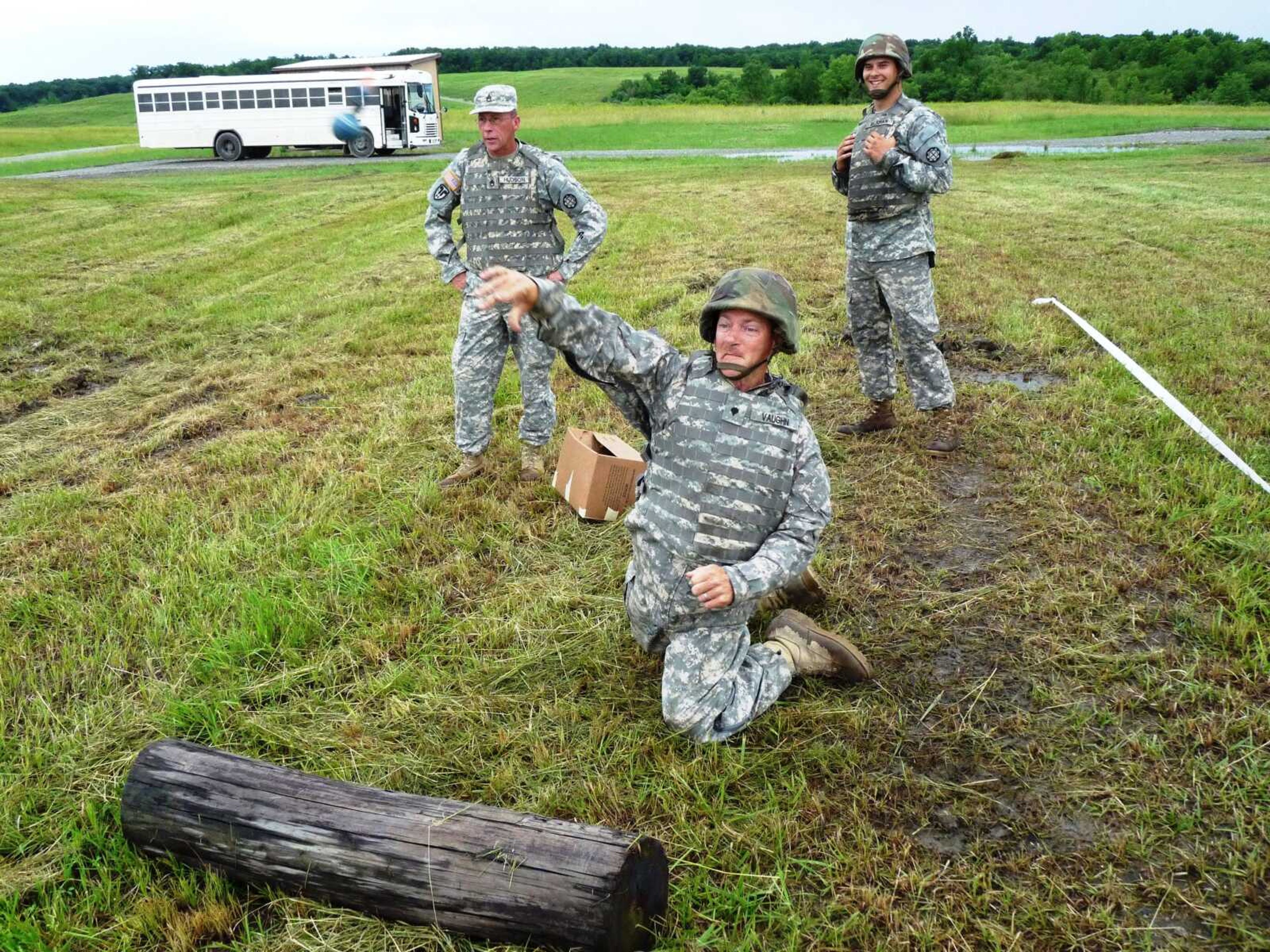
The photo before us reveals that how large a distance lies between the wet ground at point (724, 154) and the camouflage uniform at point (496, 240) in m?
23.7

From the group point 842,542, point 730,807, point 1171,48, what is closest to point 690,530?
point 730,807

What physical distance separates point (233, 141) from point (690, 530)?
34.3m

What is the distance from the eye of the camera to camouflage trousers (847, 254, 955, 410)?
5.69 meters

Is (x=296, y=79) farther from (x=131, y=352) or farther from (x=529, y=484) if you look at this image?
(x=529, y=484)

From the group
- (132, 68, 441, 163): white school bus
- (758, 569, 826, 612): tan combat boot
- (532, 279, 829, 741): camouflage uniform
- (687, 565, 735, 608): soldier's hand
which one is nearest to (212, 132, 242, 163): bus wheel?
(132, 68, 441, 163): white school bus

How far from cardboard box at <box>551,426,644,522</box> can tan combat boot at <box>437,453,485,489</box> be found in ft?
2.09

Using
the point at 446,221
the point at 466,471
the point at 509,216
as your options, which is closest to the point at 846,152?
the point at 509,216

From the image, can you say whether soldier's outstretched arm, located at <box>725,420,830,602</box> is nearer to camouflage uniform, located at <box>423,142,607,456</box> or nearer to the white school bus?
camouflage uniform, located at <box>423,142,607,456</box>

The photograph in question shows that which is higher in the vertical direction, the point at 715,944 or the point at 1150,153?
the point at 1150,153

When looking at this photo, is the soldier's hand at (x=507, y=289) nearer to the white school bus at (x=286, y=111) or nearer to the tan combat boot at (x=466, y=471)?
the tan combat boot at (x=466, y=471)

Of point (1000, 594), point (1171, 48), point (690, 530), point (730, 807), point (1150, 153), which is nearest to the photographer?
point (730, 807)

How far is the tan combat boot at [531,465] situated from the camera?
5.61 m

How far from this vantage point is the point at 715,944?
2.58 metres

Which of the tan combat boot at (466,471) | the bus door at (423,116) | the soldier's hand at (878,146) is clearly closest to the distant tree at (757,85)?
the bus door at (423,116)
